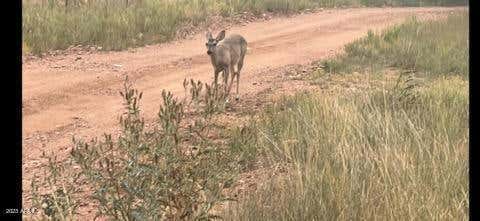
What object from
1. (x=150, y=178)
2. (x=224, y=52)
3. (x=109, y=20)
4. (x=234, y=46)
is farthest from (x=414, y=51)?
(x=150, y=178)

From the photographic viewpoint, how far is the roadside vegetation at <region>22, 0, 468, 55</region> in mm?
13039

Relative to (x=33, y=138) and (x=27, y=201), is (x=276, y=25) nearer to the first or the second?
(x=33, y=138)

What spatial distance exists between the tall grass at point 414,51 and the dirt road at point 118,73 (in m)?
1.05

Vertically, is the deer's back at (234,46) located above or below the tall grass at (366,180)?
above

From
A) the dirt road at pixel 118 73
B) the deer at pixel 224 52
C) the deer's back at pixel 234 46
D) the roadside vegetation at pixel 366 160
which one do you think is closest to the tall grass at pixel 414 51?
the dirt road at pixel 118 73

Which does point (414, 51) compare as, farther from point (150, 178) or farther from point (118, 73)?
point (150, 178)

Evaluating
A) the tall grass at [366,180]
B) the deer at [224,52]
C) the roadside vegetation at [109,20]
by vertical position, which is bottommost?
the tall grass at [366,180]

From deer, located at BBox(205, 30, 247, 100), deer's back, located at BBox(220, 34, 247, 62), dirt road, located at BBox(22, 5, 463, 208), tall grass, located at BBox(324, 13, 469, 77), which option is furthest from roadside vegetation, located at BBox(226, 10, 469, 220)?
tall grass, located at BBox(324, 13, 469, 77)

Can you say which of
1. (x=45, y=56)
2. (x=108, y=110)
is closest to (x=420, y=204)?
(x=108, y=110)

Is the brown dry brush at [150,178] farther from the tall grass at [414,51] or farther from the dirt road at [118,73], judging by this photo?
the tall grass at [414,51]

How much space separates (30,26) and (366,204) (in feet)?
36.5

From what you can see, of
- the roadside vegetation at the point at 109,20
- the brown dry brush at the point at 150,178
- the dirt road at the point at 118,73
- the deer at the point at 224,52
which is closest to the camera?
the brown dry brush at the point at 150,178

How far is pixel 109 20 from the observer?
46.7 feet

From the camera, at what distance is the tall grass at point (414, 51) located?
1141cm
